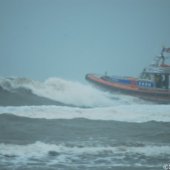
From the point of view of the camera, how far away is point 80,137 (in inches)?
321

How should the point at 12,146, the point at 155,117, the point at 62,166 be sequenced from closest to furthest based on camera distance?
the point at 62,166, the point at 12,146, the point at 155,117

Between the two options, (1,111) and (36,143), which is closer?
(36,143)

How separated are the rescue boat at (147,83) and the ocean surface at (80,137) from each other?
231 inches

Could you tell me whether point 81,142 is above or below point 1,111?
below

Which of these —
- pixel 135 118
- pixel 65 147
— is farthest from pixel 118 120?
pixel 65 147

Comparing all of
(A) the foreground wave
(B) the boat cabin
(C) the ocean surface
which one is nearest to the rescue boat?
(B) the boat cabin

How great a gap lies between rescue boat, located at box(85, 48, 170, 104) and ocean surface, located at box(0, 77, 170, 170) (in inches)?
231

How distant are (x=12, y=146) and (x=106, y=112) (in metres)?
6.03

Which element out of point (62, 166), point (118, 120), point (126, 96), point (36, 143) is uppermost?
point (126, 96)

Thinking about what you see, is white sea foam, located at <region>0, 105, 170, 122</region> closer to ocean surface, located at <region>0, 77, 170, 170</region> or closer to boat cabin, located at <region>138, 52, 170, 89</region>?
ocean surface, located at <region>0, 77, 170, 170</region>

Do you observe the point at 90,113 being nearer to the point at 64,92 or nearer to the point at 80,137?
the point at 80,137

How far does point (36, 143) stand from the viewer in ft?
23.8

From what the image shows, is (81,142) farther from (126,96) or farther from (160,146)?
(126,96)

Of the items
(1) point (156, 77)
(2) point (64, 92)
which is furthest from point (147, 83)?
(2) point (64, 92)
